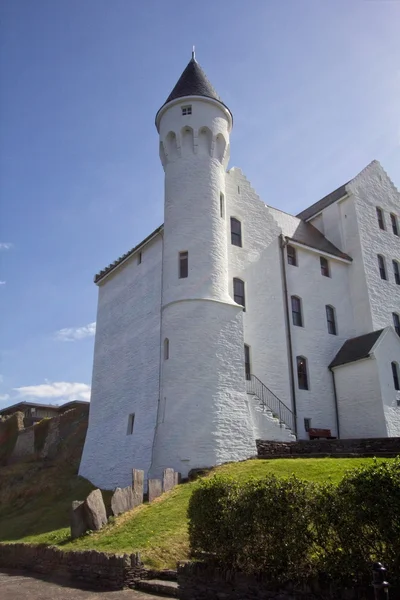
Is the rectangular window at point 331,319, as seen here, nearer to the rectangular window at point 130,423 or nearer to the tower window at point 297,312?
the tower window at point 297,312

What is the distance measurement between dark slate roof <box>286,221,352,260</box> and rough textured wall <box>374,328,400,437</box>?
641cm

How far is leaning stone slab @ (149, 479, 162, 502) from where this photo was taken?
55.8 feet

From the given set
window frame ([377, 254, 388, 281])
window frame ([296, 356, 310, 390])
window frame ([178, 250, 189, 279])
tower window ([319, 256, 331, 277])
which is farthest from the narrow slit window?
window frame ([178, 250, 189, 279])

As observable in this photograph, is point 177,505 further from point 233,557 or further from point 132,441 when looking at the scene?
point 132,441

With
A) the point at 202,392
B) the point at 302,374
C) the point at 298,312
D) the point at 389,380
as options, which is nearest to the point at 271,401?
the point at 302,374

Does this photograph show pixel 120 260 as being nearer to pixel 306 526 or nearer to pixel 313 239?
pixel 313 239

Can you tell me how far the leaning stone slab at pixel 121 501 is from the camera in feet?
52.0

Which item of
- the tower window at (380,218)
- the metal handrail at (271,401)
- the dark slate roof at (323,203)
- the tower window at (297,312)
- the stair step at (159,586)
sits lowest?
the stair step at (159,586)

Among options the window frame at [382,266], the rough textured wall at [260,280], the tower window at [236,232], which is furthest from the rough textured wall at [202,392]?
the window frame at [382,266]

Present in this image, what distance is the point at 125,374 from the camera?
26.9 metres

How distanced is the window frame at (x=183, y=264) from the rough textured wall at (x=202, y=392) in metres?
1.67

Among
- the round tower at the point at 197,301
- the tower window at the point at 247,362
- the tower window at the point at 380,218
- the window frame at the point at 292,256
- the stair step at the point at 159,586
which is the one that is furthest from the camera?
the tower window at the point at 380,218

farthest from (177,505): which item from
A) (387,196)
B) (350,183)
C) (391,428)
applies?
(387,196)

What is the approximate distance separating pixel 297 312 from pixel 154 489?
14031mm
